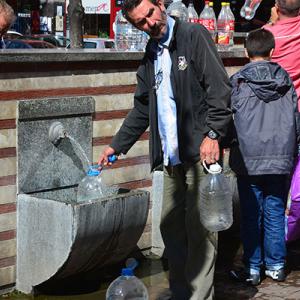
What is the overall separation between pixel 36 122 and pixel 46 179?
1.42 feet

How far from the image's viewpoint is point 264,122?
19.0 feet

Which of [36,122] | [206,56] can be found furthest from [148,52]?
[36,122]

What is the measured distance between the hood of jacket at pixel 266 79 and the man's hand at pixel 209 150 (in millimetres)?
1277

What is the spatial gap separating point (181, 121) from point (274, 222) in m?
1.57

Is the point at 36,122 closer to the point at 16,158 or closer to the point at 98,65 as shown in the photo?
the point at 16,158

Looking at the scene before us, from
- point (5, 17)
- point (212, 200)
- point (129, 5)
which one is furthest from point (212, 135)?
point (5, 17)

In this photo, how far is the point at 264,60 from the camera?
5.91 meters

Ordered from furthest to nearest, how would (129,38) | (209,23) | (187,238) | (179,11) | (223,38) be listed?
(223,38) < (209,23) < (179,11) < (129,38) < (187,238)

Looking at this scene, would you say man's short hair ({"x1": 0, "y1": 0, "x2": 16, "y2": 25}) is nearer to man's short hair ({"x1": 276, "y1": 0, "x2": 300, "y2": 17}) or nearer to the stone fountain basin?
the stone fountain basin

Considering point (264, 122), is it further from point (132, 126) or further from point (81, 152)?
point (81, 152)

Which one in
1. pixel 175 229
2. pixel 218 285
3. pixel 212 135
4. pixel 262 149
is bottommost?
pixel 218 285

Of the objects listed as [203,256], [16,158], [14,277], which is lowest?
[14,277]

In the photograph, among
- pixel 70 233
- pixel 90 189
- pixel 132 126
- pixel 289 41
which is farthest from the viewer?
pixel 289 41

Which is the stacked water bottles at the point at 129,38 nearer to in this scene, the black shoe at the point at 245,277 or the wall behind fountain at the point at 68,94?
the wall behind fountain at the point at 68,94
